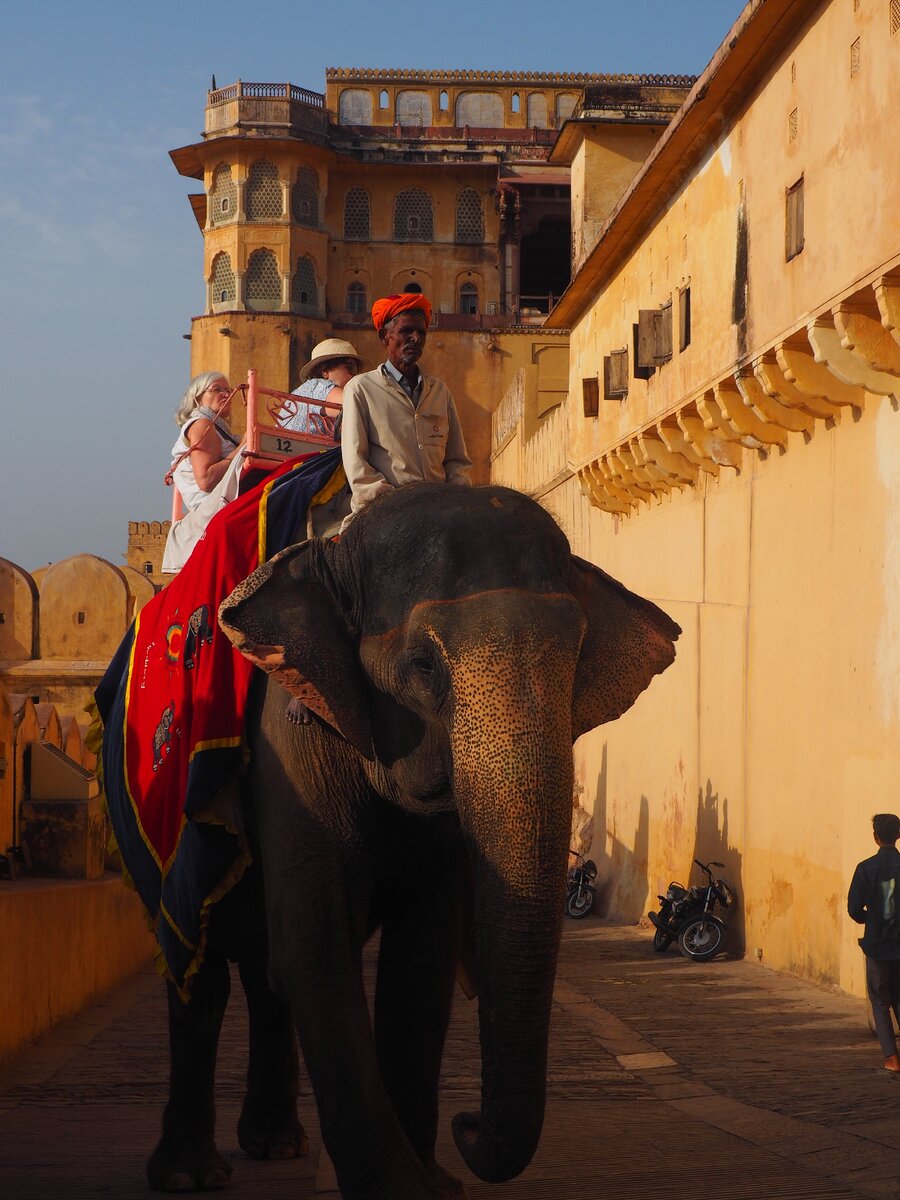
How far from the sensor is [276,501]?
5309 millimetres

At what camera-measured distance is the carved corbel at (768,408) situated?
1292 cm

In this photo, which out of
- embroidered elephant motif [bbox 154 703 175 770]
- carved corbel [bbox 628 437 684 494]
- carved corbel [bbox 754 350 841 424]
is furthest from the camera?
carved corbel [bbox 628 437 684 494]

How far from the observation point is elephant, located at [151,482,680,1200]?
3904 mm

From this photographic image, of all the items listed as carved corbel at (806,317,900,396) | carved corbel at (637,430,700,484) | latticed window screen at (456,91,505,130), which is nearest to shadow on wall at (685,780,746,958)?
carved corbel at (637,430,700,484)

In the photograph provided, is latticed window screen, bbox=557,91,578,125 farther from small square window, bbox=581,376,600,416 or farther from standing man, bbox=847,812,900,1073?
standing man, bbox=847,812,900,1073

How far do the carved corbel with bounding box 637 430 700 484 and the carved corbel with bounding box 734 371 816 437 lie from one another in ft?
9.97

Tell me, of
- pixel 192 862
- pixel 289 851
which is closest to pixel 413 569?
pixel 289 851

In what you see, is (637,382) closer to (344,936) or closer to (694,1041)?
(694,1041)

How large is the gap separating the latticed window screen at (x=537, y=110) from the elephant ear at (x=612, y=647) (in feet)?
161

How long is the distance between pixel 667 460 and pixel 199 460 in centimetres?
1117

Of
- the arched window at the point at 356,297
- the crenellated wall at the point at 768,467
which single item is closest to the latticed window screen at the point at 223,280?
the arched window at the point at 356,297

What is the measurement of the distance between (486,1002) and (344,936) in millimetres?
761

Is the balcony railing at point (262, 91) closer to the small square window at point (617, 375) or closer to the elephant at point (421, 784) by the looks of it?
the small square window at point (617, 375)

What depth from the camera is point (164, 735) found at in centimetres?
551
